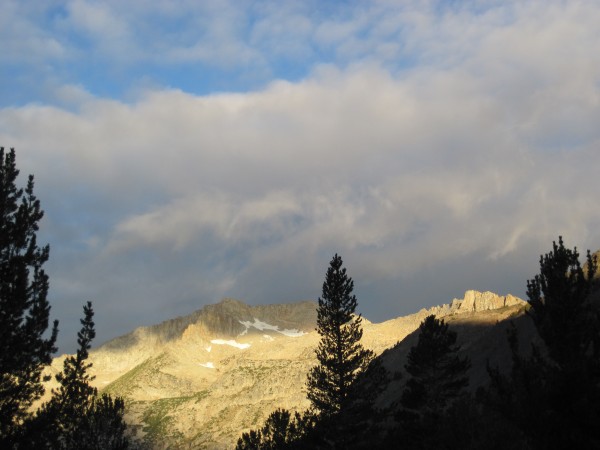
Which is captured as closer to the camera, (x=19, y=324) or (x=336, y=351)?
(x=19, y=324)

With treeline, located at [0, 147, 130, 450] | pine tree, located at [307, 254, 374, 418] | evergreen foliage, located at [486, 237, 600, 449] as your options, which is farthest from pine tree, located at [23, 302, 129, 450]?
evergreen foliage, located at [486, 237, 600, 449]

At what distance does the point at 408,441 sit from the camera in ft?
142

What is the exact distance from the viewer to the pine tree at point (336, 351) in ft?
141

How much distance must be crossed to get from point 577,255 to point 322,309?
25.9 meters

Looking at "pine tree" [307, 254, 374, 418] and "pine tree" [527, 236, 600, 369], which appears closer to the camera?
"pine tree" [527, 236, 600, 369]

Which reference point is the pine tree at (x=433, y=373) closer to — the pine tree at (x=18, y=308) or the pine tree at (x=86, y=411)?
the pine tree at (x=86, y=411)

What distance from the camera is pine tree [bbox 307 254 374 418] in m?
43.1

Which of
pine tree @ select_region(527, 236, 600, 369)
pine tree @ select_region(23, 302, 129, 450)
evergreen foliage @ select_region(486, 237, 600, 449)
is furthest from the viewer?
pine tree @ select_region(23, 302, 129, 450)

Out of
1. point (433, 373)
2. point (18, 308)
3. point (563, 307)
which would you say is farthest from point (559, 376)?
point (433, 373)

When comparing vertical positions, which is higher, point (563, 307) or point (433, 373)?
point (563, 307)

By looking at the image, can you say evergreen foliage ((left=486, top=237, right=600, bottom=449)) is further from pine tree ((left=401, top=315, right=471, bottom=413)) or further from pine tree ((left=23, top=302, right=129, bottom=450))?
pine tree ((left=23, top=302, right=129, bottom=450))

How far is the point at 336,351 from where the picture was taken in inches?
1748

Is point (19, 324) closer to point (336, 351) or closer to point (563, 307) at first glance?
point (563, 307)

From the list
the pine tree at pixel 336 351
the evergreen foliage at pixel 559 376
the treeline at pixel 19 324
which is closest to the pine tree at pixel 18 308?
the treeline at pixel 19 324
